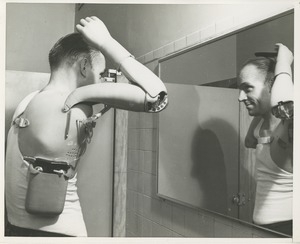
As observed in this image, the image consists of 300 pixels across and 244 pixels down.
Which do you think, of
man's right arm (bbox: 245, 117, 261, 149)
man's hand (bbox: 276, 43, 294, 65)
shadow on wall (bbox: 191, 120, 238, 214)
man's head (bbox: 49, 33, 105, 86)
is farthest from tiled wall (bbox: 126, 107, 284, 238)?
man's hand (bbox: 276, 43, 294, 65)

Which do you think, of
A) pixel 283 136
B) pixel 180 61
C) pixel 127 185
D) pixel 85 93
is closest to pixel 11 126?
pixel 85 93

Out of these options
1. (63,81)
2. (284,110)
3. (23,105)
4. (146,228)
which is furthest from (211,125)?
(23,105)

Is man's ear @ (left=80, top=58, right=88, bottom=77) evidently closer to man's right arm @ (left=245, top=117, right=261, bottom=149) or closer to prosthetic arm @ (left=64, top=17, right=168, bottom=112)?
prosthetic arm @ (left=64, top=17, right=168, bottom=112)

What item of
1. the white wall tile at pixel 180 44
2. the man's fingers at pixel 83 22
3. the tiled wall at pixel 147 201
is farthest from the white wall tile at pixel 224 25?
the man's fingers at pixel 83 22

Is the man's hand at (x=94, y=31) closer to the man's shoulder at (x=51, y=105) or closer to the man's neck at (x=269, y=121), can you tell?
the man's shoulder at (x=51, y=105)

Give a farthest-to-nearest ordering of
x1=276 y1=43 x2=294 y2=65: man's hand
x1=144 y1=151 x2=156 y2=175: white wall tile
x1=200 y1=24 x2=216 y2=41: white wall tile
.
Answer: x1=144 y1=151 x2=156 y2=175: white wall tile → x1=200 y1=24 x2=216 y2=41: white wall tile → x1=276 y1=43 x2=294 y2=65: man's hand

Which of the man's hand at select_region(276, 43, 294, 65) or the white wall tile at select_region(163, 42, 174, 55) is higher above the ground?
the white wall tile at select_region(163, 42, 174, 55)

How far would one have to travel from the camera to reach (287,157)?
1.13m

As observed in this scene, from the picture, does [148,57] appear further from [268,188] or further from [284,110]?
[268,188]

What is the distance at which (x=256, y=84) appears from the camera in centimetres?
113

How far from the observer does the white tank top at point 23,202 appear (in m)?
1.25

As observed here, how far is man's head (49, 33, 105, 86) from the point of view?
4.15 ft

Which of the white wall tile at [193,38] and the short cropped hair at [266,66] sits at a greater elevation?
the white wall tile at [193,38]

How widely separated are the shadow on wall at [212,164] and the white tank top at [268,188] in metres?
0.09
